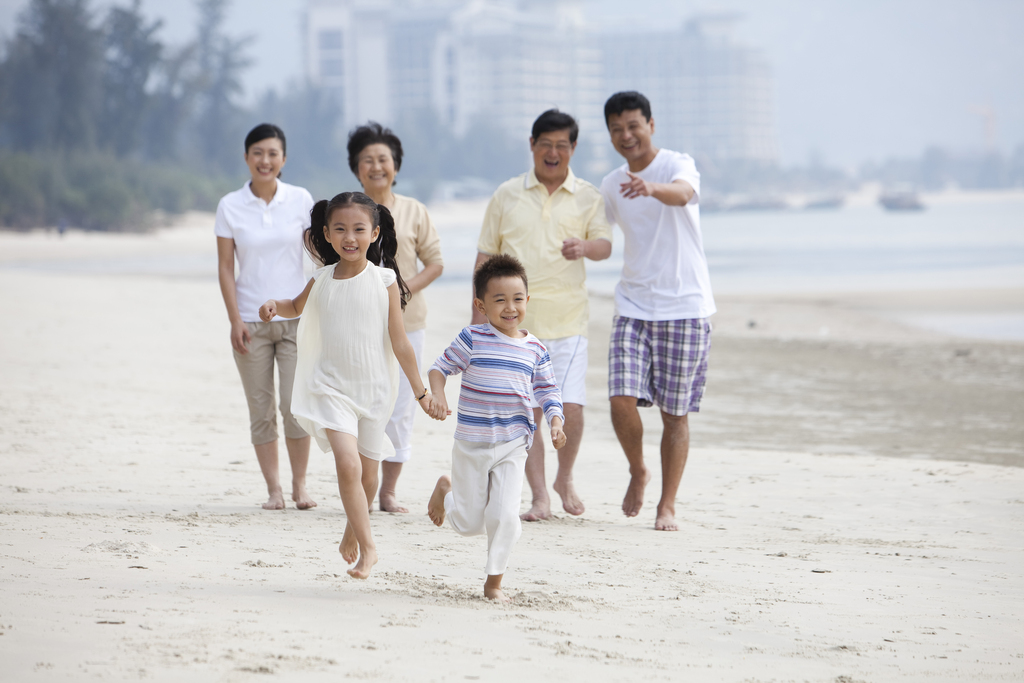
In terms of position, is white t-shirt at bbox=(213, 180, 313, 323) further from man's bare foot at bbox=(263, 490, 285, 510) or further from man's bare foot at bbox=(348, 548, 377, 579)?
man's bare foot at bbox=(348, 548, 377, 579)

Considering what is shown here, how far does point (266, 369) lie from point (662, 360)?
1792mm

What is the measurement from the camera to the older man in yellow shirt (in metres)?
4.85

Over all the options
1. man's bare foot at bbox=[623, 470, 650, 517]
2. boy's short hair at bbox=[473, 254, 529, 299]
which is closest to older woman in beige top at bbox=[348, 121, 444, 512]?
man's bare foot at bbox=[623, 470, 650, 517]

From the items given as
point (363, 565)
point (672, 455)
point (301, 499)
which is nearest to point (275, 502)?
point (301, 499)

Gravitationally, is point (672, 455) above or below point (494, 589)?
above

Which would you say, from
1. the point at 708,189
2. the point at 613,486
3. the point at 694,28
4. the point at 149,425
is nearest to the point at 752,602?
the point at 613,486

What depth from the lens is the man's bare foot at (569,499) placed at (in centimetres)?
497

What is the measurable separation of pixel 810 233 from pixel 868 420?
51.4 m

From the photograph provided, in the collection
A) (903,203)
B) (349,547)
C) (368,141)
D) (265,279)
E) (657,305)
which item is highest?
(903,203)

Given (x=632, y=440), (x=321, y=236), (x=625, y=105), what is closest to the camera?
(x=321, y=236)

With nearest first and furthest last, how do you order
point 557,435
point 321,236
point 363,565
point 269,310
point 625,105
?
point 557,435 → point 363,565 → point 269,310 → point 321,236 → point 625,105

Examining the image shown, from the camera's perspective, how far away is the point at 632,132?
4.82m

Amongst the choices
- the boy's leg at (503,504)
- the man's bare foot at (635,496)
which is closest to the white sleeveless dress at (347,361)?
the boy's leg at (503,504)

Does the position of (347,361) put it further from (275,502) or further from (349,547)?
(275,502)
